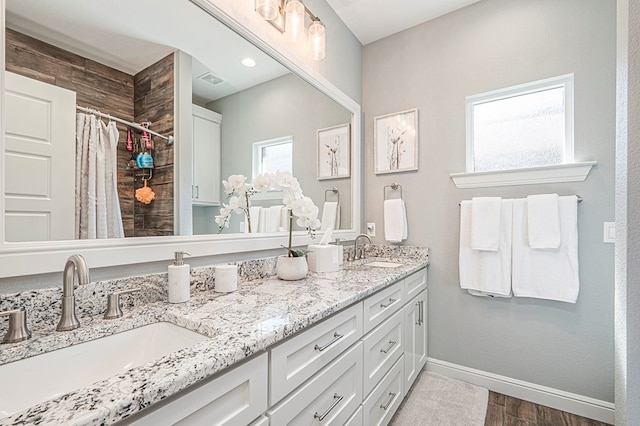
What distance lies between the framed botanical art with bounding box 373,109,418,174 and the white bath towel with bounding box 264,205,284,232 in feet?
3.83

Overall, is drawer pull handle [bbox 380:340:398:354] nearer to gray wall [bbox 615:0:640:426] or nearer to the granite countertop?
the granite countertop

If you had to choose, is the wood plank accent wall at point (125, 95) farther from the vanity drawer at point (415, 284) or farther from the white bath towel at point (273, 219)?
the vanity drawer at point (415, 284)

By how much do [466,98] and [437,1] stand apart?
0.74m

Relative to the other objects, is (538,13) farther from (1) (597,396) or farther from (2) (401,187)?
(1) (597,396)

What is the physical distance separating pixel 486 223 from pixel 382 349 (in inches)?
44.2

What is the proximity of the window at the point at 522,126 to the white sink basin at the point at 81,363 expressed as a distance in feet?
6.92

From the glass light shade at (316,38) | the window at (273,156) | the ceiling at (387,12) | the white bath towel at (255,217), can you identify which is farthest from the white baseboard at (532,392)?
the ceiling at (387,12)

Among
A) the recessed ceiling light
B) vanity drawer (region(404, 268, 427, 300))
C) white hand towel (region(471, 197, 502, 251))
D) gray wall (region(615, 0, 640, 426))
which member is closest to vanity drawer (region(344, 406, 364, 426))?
vanity drawer (region(404, 268, 427, 300))

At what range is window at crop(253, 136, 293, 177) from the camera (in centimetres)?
152

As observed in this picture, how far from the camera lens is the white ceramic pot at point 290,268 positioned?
146 centimetres

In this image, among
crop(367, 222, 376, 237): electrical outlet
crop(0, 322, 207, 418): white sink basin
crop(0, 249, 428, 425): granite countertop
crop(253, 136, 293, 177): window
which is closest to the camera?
crop(0, 249, 428, 425): granite countertop

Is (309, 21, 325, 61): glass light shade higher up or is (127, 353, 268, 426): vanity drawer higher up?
(309, 21, 325, 61): glass light shade

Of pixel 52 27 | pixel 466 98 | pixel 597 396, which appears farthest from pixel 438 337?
pixel 52 27

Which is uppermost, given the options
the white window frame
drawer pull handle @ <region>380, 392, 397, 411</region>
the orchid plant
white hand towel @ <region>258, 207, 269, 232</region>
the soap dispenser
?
the white window frame
